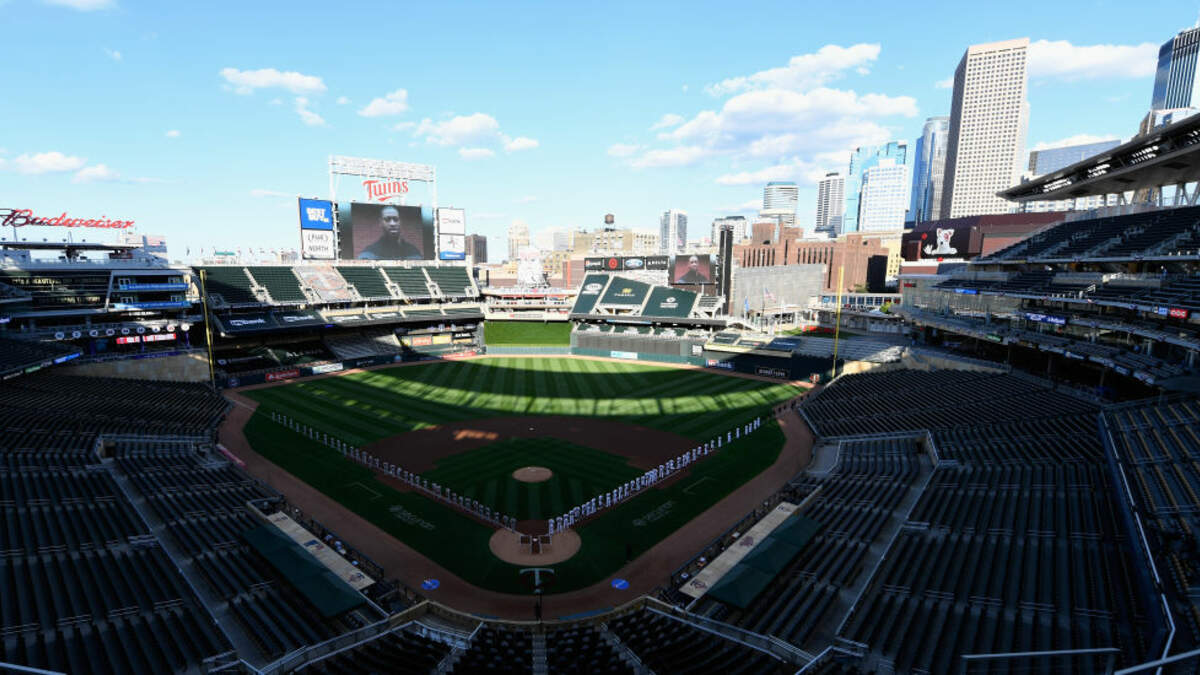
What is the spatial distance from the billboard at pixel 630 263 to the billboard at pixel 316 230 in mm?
35597

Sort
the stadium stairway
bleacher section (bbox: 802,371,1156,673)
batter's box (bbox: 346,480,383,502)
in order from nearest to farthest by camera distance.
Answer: bleacher section (bbox: 802,371,1156,673), the stadium stairway, batter's box (bbox: 346,480,383,502)

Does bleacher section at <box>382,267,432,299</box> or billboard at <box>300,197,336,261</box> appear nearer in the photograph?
billboard at <box>300,197,336,261</box>

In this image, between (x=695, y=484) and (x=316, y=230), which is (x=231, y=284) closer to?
(x=316, y=230)

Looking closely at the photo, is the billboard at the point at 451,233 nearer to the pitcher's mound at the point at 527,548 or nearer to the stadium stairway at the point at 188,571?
the stadium stairway at the point at 188,571

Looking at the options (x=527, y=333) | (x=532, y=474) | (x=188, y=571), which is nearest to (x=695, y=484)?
(x=532, y=474)

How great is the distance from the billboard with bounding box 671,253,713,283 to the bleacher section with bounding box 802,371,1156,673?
45.1 metres

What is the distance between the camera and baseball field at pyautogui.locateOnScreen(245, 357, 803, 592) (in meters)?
21.3

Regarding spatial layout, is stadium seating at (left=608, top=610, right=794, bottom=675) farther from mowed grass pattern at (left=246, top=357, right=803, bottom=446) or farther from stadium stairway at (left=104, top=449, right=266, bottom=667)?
mowed grass pattern at (left=246, top=357, right=803, bottom=446)

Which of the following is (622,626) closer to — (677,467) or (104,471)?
(677,467)

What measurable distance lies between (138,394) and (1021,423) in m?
52.6

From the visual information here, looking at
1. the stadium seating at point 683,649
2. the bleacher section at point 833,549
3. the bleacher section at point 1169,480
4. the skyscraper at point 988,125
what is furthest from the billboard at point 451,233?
the skyscraper at point 988,125

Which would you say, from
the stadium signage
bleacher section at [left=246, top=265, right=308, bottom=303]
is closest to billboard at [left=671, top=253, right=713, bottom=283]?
bleacher section at [left=246, top=265, right=308, bottom=303]

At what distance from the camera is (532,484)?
2561 cm

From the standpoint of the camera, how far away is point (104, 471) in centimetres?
2166
